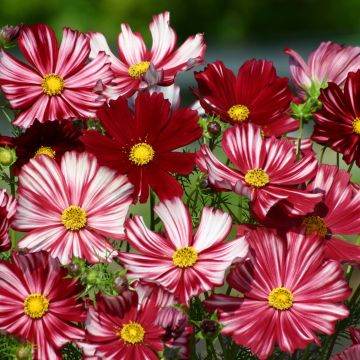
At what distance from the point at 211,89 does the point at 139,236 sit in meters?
0.20

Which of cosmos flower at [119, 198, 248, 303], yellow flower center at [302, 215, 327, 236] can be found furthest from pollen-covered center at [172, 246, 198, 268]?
yellow flower center at [302, 215, 327, 236]

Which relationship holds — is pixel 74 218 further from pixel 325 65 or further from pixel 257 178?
pixel 325 65

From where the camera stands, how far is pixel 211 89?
34.3 inches

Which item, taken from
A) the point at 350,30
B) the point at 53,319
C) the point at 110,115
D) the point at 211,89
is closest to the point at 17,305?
the point at 53,319

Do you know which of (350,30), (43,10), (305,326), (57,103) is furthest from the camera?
(350,30)

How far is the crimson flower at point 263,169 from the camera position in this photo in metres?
0.74

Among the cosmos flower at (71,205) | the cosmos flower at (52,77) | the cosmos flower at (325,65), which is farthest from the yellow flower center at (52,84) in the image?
the cosmos flower at (325,65)

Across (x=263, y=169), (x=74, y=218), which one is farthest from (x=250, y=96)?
(x=74, y=218)

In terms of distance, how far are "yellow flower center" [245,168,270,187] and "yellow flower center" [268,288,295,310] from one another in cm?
9

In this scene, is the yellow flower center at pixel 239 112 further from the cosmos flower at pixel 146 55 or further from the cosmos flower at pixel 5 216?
the cosmos flower at pixel 5 216

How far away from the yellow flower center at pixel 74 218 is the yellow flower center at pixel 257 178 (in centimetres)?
13

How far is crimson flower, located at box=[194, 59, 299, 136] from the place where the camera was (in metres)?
0.86

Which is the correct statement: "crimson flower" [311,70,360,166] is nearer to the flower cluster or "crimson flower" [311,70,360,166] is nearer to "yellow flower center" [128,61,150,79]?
the flower cluster

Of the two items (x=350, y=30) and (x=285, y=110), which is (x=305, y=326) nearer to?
(x=285, y=110)
